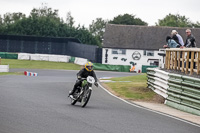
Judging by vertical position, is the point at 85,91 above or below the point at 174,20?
below

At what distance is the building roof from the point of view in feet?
268

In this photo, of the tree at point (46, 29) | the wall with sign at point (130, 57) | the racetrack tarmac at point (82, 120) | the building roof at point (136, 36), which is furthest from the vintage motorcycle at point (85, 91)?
the tree at point (46, 29)

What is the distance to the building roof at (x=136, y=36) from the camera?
268 ft

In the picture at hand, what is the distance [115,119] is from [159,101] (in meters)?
7.50

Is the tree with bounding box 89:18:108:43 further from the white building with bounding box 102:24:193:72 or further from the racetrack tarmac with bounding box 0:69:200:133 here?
the racetrack tarmac with bounding box 0:69:200:133

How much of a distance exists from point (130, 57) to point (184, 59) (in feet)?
199

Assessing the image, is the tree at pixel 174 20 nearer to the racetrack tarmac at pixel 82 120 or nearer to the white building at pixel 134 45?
the white building at pixel 134 45

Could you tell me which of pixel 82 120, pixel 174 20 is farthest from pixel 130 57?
pixel 82 120

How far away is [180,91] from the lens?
1788 cm

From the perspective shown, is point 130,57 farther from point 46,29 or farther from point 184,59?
point 184,59

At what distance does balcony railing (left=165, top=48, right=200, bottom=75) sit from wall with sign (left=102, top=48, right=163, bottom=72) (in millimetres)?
56010

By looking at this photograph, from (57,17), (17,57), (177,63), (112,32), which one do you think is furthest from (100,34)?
(177,63)

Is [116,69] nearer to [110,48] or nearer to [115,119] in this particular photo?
[110,48]

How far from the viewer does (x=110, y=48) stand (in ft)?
266
